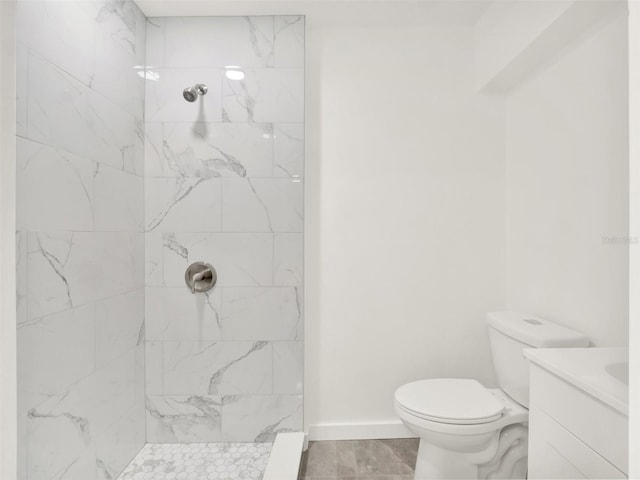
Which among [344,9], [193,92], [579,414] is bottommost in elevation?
[579,414]

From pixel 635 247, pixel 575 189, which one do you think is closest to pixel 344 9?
A: pixel 575 189

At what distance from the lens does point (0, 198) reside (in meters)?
0.56

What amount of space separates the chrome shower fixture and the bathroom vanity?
1.68 m

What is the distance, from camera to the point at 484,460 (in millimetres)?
1436

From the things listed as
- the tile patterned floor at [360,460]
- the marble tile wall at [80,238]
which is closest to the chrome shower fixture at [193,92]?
the marble tile wall at [80,238]

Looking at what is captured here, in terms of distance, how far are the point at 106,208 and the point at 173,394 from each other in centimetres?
97

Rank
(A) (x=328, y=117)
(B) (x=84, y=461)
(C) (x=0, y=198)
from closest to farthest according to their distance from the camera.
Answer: (C) (x=0, y=198), (B) (x=84, y=461), (A) (x=328, y=117)

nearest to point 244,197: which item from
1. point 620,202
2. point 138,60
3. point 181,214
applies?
point 181,214

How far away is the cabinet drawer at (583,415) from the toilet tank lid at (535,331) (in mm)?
357

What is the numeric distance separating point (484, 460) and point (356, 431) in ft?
2.24

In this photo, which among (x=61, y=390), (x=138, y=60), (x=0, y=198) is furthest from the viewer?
(x=138, y=60)

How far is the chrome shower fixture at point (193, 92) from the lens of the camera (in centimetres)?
168

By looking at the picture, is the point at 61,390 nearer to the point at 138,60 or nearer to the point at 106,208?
the point at 106,208

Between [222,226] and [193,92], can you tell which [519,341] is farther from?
[193,92]
